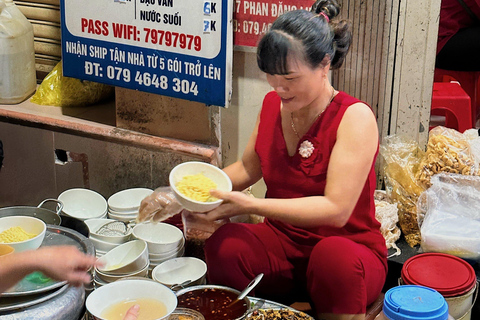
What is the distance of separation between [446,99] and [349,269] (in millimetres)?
2128

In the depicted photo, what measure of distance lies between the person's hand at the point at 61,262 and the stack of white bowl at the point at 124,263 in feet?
2.52

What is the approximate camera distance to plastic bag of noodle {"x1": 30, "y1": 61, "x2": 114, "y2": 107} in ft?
13.8

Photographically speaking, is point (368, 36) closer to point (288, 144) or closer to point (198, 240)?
point (288, 144)

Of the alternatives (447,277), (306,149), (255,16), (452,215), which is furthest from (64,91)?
(447,277)

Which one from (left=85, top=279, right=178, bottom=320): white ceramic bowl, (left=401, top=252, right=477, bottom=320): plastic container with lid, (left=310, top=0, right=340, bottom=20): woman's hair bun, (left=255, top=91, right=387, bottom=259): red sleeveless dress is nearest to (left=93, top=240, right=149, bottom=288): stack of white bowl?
(left=85, top=279, right=178, bottom=320): white ceramic bowl

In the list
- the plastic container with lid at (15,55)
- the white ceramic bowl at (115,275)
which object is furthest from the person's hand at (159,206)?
the plastic container with lid at (15,55)

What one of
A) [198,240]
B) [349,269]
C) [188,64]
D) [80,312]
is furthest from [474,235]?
[80,312]

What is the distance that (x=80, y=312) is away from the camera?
2607mm

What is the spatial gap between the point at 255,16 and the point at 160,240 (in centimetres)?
130

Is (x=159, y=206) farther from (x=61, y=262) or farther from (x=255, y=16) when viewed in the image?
(x=255, y=16)

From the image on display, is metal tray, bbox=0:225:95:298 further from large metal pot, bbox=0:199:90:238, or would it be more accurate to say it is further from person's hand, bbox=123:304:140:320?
person's hand, bbox=123:304:140:320

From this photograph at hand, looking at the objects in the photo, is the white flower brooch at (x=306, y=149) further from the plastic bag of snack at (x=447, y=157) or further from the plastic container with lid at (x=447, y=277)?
the plastic bag of snack at (x=447, y=157)

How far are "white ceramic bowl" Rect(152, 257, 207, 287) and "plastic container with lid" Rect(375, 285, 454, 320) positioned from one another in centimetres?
93

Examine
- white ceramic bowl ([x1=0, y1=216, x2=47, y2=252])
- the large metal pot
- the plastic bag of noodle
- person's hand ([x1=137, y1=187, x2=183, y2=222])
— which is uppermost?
the plastic bag of noodle
